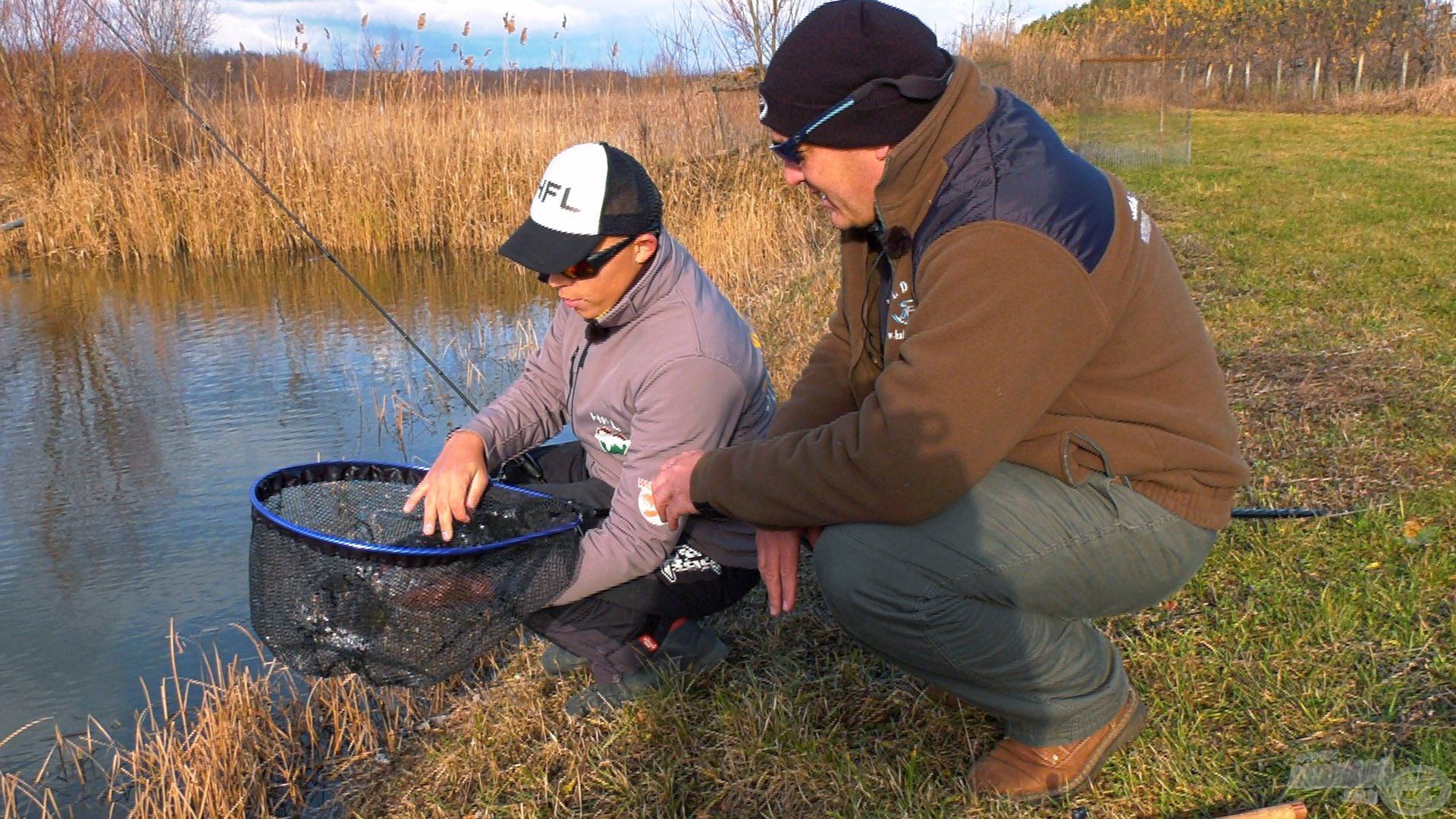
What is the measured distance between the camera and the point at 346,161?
11.8 meters

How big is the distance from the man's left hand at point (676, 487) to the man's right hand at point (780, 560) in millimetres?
168

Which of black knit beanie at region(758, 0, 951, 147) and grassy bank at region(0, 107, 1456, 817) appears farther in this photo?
grassy bank at region(0, 107, 1456, 817)

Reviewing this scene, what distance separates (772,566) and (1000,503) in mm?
531

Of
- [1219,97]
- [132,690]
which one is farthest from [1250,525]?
[1219,97]

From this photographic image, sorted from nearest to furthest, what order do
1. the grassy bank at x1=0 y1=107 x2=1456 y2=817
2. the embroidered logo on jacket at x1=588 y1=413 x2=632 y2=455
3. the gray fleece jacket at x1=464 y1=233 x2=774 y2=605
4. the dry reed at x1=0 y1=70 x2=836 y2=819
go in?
the grassy bank at x1=0 y1=107 x2=1456 y2=817
the gray fleece jacket at x1=464 y1=233 x2=774 y2=605
the embroidered logo on jacket at x1=588 y1=413 x2=632 y2=455
the dry reed at x1=0 y1=70 x2=836 y2=819

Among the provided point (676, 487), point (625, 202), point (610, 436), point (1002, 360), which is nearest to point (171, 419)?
point (610, 436)

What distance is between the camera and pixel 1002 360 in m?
2.01

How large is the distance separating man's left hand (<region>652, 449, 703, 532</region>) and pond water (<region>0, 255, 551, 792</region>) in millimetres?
2161

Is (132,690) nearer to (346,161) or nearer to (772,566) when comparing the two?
(772,566)

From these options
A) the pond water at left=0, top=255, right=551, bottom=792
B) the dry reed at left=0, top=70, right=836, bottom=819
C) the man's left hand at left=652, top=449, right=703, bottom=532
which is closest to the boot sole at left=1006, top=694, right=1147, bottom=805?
the man's left hand at left=652, top=449, right=703, bottom=532

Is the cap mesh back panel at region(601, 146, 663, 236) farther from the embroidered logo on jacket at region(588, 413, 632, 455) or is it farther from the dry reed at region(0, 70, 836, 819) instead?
the dry reed at region(0, 70, 836, 819)

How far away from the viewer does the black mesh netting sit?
2.48 m

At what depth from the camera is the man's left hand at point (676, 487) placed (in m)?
2.46

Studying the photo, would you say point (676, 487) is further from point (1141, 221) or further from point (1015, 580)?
point (1141, 221)
